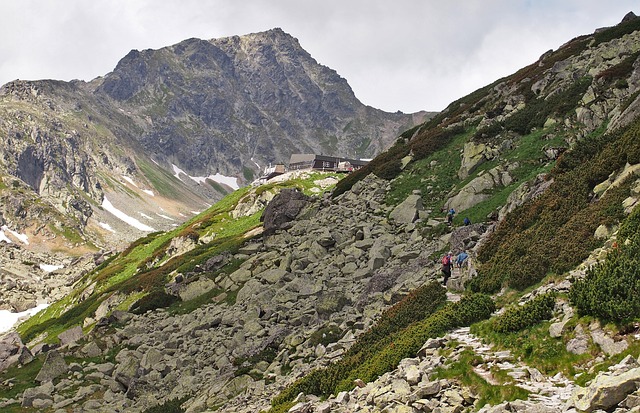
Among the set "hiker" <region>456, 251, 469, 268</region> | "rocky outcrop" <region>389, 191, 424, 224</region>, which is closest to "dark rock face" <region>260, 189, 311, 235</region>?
"rocky outcrop" <region>389, 191, 424, 224</region>

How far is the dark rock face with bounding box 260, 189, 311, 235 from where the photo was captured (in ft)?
159

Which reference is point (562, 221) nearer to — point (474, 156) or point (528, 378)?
point (528, 378)

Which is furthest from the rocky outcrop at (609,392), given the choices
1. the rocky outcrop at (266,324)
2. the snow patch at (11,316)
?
the snow patch at (11,316)

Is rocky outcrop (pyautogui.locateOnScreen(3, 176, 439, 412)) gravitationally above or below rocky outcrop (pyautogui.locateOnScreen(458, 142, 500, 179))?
below

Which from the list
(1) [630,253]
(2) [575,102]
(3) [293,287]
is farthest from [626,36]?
(1) [630,253]

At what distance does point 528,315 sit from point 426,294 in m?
8.60

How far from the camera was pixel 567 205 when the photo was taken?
22.5 metres

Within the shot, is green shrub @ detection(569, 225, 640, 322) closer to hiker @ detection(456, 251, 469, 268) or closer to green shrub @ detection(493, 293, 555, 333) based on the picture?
green shrub @ detection(493, 293, 555, 333)

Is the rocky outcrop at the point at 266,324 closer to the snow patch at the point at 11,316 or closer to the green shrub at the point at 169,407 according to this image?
the green shrub at the point at 169,407

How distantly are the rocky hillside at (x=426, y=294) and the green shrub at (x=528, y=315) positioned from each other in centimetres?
5

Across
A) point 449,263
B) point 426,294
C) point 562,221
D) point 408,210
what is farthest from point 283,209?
point 562,221

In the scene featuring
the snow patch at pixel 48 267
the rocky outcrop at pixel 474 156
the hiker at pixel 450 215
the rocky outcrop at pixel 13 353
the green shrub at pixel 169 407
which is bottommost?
the snow patch at pixel 48 267

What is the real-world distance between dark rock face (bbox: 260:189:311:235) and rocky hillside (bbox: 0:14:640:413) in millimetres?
190

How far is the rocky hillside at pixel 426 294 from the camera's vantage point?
1353 cm
